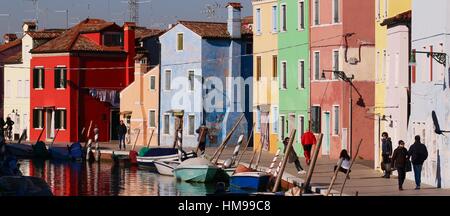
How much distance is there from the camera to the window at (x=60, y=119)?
74.2 metres

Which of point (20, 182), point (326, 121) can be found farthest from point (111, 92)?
point (20, 182)

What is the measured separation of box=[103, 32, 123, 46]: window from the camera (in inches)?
2958

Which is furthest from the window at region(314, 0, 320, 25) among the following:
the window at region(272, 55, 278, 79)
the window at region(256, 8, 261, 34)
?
the window at region(256, 8, 261, 34)

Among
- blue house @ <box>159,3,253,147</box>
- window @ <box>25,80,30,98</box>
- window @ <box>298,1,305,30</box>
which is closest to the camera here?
window @ <box>298,1,305,30</box>

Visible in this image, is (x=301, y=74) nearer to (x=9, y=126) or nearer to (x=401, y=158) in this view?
(x=401, y=158)

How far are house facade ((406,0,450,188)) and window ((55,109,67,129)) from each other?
39731mm

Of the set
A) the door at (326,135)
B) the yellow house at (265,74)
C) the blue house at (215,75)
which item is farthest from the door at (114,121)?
the door at (326,135)

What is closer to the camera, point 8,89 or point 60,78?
point 60,78

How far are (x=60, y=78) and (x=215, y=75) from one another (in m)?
12.5

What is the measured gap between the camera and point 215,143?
216 feet

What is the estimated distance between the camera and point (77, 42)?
7412cm

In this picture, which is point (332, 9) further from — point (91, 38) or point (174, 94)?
point (91, 38)

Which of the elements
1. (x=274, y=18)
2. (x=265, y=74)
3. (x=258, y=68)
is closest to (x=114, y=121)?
(x=258, y=68)

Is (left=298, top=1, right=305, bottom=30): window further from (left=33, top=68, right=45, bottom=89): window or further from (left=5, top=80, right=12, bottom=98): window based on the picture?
(left=5, top=80, right=12, bottom=98): window
